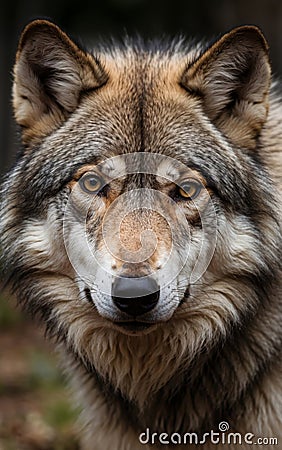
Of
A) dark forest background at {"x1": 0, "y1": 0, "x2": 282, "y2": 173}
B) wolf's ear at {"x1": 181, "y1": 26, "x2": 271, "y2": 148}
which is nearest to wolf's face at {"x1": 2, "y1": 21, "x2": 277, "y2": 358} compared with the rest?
wolf's ear at {"x1": 181, "y1": 26, "x2": 271, "y2": 148}

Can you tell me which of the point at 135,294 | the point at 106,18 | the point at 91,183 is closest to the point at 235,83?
the point at 91,183

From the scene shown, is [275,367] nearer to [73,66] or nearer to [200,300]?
[200,300]

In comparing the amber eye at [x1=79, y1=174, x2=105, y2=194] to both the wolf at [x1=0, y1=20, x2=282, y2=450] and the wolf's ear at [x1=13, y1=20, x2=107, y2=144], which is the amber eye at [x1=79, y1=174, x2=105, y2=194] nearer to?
the wolf at [x1=0, y1=20, x2=282, y2=450]

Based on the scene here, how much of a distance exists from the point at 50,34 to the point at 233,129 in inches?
47.6

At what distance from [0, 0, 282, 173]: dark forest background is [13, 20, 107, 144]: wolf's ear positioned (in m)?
8.06

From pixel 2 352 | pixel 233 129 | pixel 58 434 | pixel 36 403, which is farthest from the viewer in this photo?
pixel 2 352

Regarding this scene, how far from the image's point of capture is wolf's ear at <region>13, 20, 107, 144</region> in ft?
15.3

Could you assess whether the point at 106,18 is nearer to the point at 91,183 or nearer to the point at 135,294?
the point at 91,183

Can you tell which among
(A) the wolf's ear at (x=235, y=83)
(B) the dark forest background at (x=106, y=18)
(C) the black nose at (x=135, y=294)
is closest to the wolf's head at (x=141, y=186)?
(A) the wolf's ear at (x=235, y=83)

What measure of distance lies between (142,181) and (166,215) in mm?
231

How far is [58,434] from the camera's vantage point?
6.49m

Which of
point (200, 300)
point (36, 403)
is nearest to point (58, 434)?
point (36, 403)

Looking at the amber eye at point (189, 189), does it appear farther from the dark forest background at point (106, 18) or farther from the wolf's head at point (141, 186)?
the dark forest background at point (106, 18)

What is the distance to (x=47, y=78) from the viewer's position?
4.93 meters
